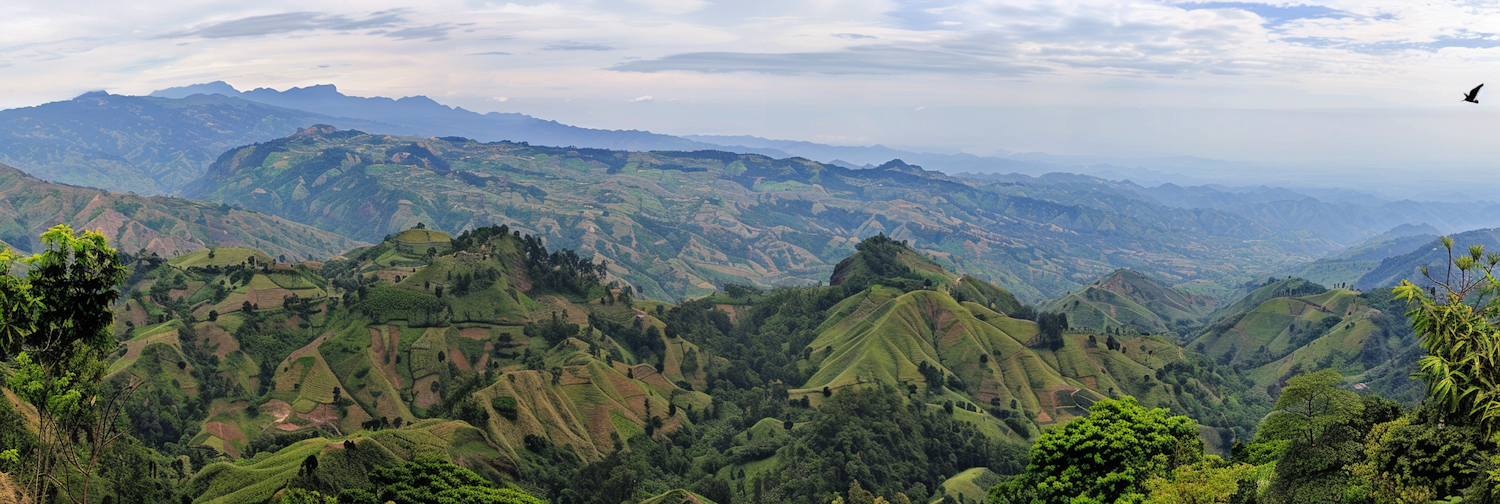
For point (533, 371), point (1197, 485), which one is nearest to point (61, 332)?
point (1197, 485)

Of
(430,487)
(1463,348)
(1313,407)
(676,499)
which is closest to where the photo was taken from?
(1463,348)

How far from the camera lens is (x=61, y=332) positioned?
1446 inches

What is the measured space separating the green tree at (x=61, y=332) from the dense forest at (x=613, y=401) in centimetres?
12

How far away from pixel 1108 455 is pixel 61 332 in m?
59.0

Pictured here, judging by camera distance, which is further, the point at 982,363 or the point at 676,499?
the point at 982,363

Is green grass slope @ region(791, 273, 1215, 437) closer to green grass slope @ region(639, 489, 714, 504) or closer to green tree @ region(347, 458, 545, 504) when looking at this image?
green grass slope @ region(639, 489, 714, 504)

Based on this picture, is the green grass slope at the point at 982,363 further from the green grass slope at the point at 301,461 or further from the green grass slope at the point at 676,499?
the green grass slope at the point at 301,461

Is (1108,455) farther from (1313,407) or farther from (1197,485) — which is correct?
(1313,407)

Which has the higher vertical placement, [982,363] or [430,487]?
[430,487]

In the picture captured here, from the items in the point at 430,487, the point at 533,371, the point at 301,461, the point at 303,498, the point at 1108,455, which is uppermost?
the point at 303,498

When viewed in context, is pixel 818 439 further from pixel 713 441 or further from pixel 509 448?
pixel 509 448

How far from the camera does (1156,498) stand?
52469 millimetres

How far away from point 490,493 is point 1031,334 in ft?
474

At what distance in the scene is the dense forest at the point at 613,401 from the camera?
40.9m
